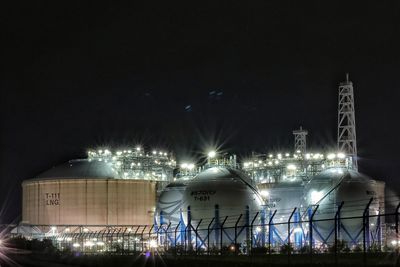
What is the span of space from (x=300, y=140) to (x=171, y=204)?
91.8 feet

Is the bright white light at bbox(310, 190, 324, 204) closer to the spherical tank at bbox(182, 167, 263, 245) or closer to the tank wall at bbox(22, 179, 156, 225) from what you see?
the spherical tank at bbox(182, 167, 263, 245)

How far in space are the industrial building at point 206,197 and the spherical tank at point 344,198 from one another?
0.36 feet

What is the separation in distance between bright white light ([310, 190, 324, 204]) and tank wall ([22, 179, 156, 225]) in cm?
3198

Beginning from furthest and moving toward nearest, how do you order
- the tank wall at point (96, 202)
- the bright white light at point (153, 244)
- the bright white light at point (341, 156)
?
the tank wall at point (96, 202) < the bright white light at point (341, 156) < the bright white light at point (153, 244)

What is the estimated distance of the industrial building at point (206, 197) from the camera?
71.6 metres

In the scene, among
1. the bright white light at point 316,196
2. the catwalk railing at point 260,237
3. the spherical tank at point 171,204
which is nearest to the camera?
the catwalk railing at point 260,237

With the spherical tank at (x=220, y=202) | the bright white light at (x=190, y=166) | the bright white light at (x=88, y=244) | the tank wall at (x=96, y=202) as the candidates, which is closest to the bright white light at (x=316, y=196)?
the spherical tank at (x=220, y=202)

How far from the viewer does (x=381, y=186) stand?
10488 centimetres

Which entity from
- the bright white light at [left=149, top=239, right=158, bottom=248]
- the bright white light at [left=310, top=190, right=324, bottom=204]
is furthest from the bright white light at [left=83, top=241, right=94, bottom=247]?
the bright white light at [left=310, top=190, right=324, bottom=204]

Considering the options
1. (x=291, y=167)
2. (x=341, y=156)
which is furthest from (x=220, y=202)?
(x=291, y=167)

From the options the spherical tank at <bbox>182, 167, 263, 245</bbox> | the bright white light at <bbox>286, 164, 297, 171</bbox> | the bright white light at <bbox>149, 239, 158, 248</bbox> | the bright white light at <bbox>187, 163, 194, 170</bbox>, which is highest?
the bright white light at <bbox>187, 163, 194, 170</bbox>

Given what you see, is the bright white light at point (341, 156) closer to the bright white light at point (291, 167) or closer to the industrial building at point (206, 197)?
the industrial building at point (206, 197)

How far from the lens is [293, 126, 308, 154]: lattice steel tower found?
104 meters

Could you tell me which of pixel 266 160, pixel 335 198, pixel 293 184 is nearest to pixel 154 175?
pixel 266 160
